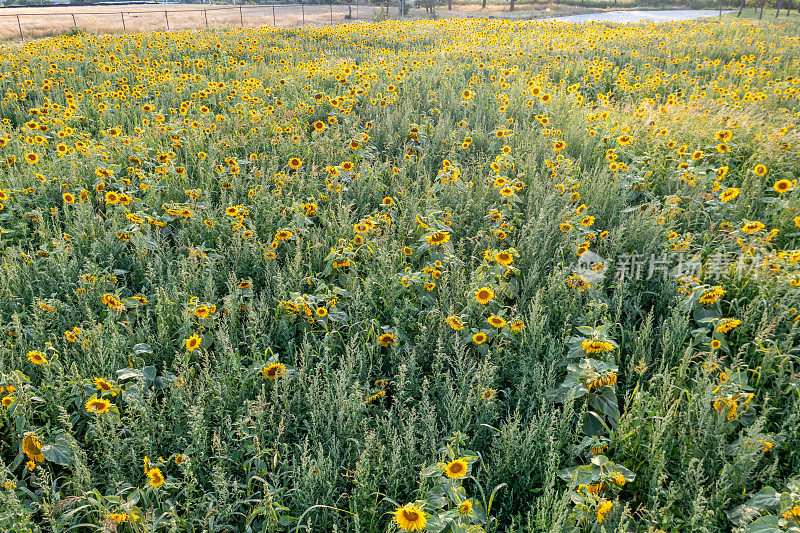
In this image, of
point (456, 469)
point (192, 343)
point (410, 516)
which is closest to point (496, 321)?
point (456, 469)

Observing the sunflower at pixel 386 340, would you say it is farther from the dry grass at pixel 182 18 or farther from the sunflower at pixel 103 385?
the dry grass at pixel 182 18

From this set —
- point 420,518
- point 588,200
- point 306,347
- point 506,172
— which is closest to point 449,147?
point 506,172

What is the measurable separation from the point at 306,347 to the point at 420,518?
4.00ft

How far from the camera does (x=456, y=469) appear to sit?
1925mm

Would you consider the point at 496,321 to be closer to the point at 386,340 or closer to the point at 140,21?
the point at 386,340

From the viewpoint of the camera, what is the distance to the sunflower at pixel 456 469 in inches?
74.9

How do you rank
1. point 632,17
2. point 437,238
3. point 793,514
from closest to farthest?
point 793,514 → point 437,238 → point 632,17

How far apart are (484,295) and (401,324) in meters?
0.55

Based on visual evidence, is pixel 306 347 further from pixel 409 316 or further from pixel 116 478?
pixel 116 478

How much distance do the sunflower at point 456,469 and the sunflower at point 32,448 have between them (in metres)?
1.83

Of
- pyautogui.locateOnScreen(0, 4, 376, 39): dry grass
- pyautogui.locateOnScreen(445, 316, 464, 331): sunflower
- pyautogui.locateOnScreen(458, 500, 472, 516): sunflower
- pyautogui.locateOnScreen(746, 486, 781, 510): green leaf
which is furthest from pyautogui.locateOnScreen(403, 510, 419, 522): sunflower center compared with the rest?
pyautogui.locateOnScreen(0, 4, 376, 39): dry grass

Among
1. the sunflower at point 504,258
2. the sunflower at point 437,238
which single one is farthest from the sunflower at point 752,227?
the sunflower at point 437,238

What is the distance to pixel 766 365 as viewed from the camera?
2.49 meters

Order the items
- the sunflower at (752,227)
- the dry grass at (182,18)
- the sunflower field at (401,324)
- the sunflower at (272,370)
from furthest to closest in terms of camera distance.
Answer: the dry grass at (182,18), the sunflower at (752,227), the sunflower at (272,370), the sunflower field at (401,324)
